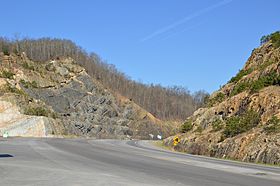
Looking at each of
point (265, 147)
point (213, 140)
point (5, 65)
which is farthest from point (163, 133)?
point (265, 147)

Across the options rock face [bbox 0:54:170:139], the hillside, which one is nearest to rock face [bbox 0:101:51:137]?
rock face [bbox 0:54:170:139]

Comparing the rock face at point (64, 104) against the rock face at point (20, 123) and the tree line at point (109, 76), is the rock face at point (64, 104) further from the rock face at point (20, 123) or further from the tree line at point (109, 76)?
the tree line at point (109, 76)

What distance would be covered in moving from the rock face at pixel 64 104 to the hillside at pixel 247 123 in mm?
39308

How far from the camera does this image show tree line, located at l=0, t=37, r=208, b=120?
127 m

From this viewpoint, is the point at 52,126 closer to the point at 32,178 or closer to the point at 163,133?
the point at 163,133

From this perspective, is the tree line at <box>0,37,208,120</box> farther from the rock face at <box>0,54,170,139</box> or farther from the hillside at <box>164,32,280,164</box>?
the hillside at <box>164,32,280,164</box>

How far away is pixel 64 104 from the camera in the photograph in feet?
328

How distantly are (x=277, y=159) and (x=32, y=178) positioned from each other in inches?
645

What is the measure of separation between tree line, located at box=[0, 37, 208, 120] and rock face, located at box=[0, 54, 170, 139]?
1051 centimetres

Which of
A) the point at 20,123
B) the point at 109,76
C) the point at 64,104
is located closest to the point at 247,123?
the point at 20,123

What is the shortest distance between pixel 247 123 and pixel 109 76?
127m

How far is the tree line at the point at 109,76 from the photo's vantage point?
127 meters

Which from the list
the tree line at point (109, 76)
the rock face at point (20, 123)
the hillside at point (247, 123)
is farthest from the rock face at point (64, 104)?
the hillside at point (247, 123)

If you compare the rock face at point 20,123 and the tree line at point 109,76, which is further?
the tree line at point 109,76
